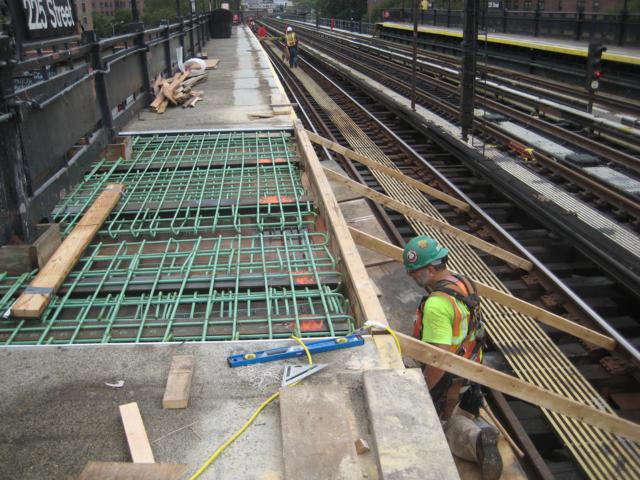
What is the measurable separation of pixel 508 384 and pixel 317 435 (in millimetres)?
1368

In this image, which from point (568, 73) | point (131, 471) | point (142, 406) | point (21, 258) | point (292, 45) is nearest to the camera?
point (131, 471)

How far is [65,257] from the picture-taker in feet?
17.7

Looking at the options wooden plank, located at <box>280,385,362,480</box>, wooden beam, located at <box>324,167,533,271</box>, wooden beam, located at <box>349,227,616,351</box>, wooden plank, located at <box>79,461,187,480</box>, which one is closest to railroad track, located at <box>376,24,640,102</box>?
wooden beam, located at <box>324,167,533,271</box>

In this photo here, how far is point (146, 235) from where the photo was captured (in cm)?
643

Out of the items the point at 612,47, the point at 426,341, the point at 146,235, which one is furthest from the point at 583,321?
the point at 612,47

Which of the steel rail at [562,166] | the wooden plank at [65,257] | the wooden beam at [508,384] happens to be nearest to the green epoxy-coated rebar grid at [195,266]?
the wooden plank at [65,257]

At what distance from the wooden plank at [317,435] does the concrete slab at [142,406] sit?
0.09 m

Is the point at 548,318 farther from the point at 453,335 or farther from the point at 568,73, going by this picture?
the point at 568,73

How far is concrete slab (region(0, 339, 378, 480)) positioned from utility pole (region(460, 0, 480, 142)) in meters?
10.2

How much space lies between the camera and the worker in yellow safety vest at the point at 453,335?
386cm

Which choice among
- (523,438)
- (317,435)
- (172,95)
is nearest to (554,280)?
(523,438)

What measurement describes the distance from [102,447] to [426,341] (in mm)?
2036

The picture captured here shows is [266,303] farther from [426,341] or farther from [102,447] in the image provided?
[102,447]

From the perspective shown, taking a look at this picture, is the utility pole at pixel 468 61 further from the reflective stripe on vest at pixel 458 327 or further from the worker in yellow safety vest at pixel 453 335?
the reflective stripe on vest at pixel 458 327
